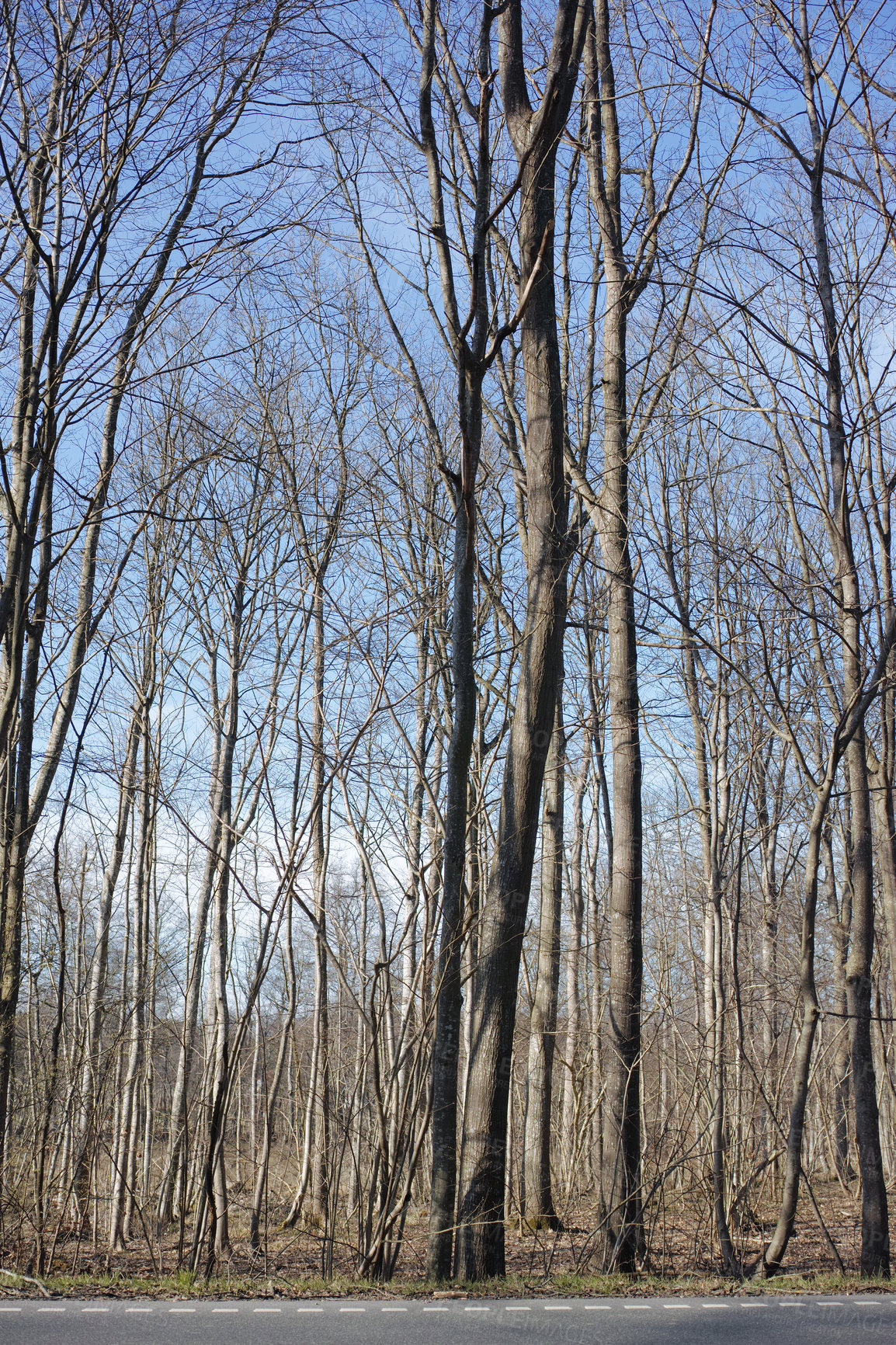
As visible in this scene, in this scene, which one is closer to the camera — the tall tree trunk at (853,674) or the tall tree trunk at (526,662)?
the tall tree trunk at (526,662)

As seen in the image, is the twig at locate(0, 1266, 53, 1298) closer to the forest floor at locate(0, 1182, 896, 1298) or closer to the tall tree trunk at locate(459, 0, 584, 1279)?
the forest floor at locate(0, 1182, 896, 1298)

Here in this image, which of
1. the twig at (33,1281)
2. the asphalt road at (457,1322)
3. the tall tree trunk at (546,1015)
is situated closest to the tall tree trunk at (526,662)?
the asphalt road at (457,1322)

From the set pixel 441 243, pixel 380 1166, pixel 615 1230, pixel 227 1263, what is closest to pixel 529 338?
pixel 441 243

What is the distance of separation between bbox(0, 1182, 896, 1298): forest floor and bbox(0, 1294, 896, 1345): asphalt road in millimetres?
1021

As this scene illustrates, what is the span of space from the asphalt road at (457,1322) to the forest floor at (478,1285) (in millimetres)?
1021

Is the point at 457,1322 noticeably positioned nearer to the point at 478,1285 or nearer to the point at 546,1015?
the point at 478,1285

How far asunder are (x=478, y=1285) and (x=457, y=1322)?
5.29ft

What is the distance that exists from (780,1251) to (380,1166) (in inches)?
94.3

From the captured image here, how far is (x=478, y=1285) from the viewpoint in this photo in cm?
400

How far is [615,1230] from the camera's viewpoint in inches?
211

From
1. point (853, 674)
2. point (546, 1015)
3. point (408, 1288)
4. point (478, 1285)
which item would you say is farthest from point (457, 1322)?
point (546, 1015)

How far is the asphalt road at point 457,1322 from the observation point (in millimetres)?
2369

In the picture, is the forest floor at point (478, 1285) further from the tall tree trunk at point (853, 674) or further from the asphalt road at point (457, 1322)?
the asphalt road at point (457, 1322)

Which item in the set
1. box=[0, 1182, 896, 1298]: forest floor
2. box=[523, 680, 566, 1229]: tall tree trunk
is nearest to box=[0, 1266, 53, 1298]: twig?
box=[0, 1182, 896, 1298]: forest floor
